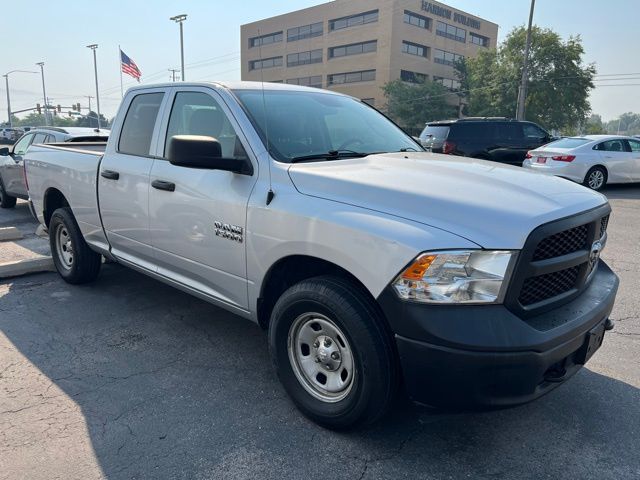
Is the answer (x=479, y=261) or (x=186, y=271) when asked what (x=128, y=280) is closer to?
(x=186, y=271)

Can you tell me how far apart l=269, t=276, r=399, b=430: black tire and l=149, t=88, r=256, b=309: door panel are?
0.50 m

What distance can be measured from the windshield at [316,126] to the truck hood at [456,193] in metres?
0.27

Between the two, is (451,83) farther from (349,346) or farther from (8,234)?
(349,346)

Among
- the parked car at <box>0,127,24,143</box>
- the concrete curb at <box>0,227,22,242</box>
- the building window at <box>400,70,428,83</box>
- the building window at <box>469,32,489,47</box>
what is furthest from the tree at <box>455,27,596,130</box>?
the concrete curb at <box>0,227,22,242</box>

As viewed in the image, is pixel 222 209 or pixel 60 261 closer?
pixel 222 209

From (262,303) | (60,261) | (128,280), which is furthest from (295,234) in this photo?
(60,261)

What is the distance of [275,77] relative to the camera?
62.3m

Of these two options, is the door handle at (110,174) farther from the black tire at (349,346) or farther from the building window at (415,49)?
the building window at (415,49)

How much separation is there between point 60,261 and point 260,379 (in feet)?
10.7

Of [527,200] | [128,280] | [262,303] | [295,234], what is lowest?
[128,280]

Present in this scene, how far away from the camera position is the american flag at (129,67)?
31.3 m

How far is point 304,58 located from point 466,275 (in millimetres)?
62863

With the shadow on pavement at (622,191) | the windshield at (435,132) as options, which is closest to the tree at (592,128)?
the shadow on pavement at (622,191)

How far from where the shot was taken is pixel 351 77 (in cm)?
5806
